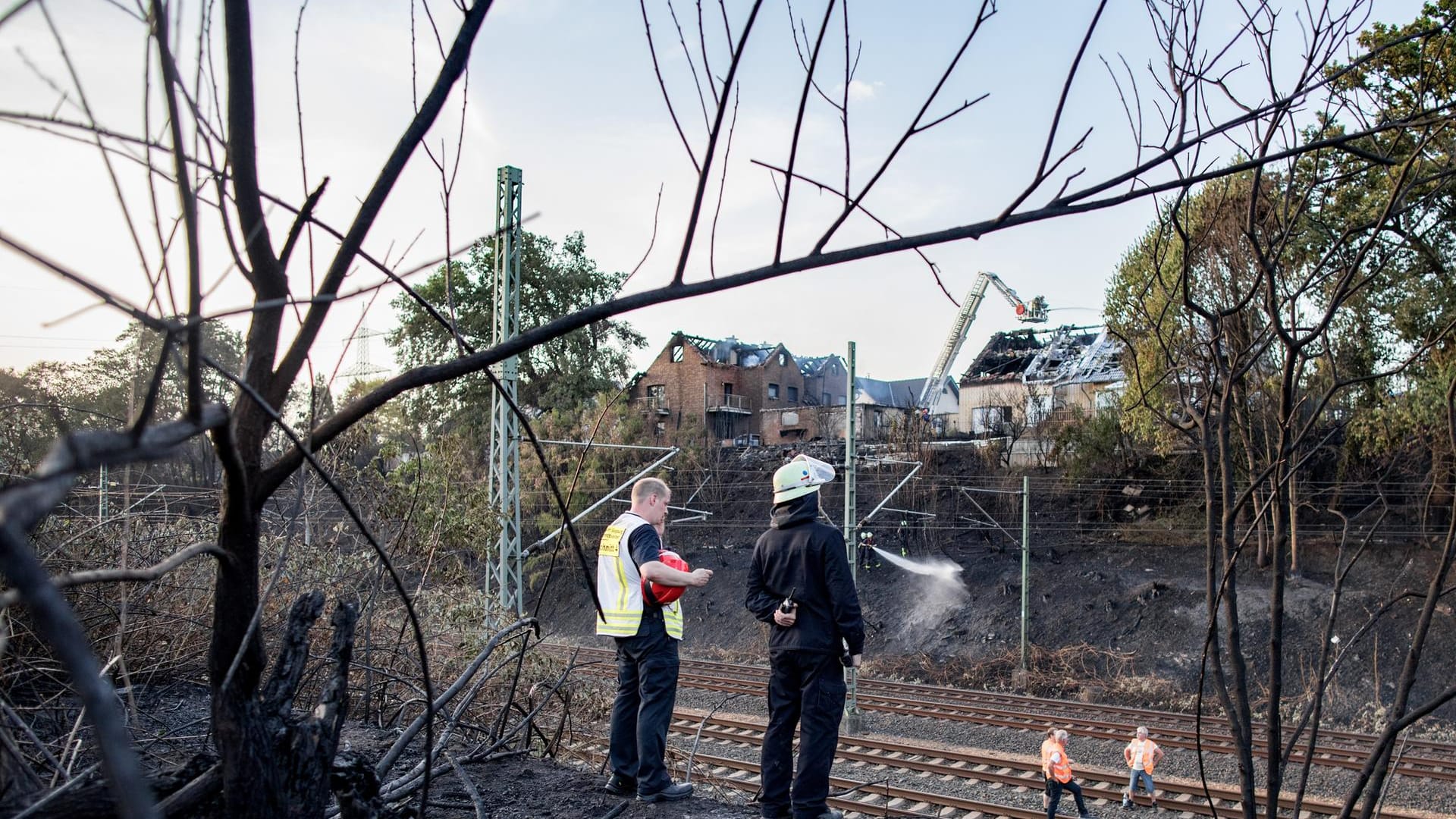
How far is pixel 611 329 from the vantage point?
130 feet

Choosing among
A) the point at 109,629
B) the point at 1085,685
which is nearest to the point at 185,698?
the point at 109,629

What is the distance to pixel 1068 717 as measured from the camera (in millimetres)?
16641

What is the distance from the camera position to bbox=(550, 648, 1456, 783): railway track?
13.4 m

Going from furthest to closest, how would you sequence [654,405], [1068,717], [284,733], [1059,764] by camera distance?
[654,405] < [1068,717] < [1059,764] < [284,733]

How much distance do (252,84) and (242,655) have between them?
1.22 metres

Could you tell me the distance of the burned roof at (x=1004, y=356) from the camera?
39.9m

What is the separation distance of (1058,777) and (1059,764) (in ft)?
0.44

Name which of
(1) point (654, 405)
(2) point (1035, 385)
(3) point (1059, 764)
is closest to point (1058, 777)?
(3) point (1059, 764)

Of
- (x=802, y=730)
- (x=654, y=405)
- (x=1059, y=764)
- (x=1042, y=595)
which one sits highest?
(x=654, y=405)

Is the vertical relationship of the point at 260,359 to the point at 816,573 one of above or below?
above

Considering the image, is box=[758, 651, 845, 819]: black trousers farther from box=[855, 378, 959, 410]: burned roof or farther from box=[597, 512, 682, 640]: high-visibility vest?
box=[855, 378, 959, 410]: burned roof

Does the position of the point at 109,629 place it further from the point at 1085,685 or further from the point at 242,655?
the point at 1085,685

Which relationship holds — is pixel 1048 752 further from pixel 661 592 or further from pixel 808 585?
pixel 661 592

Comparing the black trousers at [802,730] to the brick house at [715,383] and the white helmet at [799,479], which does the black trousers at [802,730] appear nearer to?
the white helmet at [799,479]
